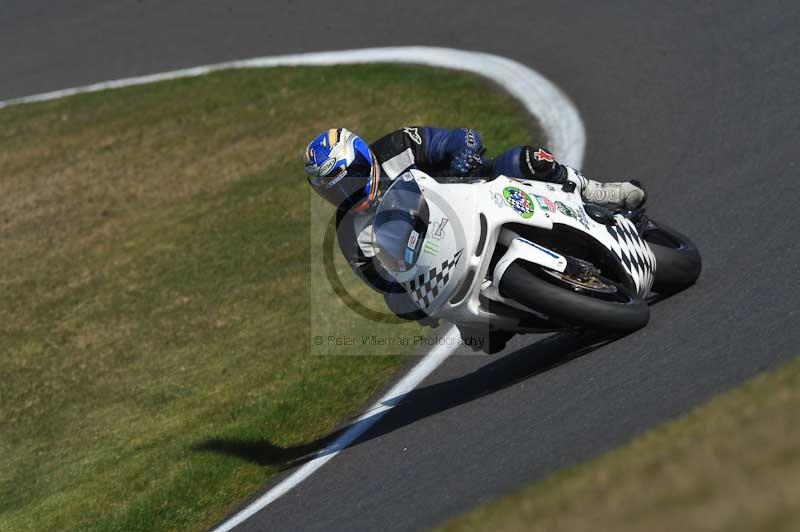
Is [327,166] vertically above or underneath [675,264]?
above

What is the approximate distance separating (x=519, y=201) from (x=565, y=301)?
724 millimetres

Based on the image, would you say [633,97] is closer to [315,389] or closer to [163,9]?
[315,389]

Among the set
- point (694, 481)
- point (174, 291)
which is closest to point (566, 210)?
point (694, 481)

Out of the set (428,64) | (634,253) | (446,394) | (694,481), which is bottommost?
(446,394)

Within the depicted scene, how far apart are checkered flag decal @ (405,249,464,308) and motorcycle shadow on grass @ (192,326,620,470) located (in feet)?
2.69

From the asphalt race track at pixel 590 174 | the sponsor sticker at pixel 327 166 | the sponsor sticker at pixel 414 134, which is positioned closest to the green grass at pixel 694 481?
the asphalt race track at pixel 590 174

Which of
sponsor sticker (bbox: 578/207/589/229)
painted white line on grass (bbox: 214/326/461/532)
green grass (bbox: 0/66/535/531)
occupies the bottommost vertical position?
green grass (bbox: 0/66/535/531)

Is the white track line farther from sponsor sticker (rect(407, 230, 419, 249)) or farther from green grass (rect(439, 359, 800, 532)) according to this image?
green grass (rect(439, 359, 800, 532))

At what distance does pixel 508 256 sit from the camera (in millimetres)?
6547

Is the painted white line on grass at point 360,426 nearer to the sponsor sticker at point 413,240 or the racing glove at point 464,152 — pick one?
the sponsor sticker at point 413,240

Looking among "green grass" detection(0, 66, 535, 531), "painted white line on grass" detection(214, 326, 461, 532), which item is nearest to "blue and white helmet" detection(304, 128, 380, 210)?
"painted white line on grass" detection(214, 326, 461, 532)

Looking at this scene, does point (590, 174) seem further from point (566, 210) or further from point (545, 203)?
point (545, 203)

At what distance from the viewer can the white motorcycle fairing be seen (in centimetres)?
657

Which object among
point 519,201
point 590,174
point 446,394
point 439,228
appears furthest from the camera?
point 590,174
